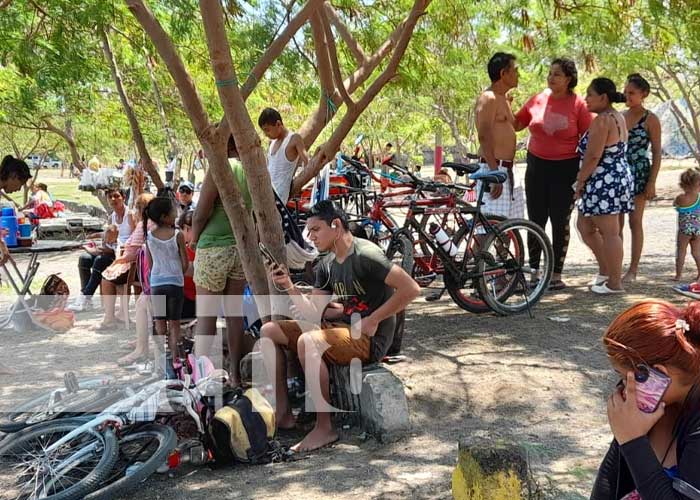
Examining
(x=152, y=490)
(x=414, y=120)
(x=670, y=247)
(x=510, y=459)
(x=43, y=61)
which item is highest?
(x=414, y=120)

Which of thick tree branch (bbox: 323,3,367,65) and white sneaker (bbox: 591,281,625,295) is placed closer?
white sneaker (bbox: 591,281,625,295)

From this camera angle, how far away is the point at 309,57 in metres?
8.93

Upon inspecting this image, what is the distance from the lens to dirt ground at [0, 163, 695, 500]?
367 centimetres

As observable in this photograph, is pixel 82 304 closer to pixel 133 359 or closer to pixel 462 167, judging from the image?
pixel 133 359

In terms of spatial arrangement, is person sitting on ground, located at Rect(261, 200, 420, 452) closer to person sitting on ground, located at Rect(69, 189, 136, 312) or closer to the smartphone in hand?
the smartphone in hand

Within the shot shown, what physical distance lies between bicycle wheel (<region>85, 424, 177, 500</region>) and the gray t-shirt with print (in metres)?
1.26

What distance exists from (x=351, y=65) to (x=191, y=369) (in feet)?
17.9

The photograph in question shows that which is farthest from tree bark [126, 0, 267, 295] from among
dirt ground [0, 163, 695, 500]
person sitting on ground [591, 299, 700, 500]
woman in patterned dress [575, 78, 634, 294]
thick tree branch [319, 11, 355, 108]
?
woman in patterned dress [575, 78, 634, 294]

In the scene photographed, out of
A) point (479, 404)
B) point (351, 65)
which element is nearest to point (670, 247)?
point (351, 65)

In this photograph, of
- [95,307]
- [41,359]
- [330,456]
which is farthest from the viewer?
[95,307]

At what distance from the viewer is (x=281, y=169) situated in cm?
597

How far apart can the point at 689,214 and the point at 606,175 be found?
129 centimetres

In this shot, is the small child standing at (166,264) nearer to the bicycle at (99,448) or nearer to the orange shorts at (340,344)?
the bicycle at (99,448)

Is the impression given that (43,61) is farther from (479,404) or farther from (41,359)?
(479,404)
